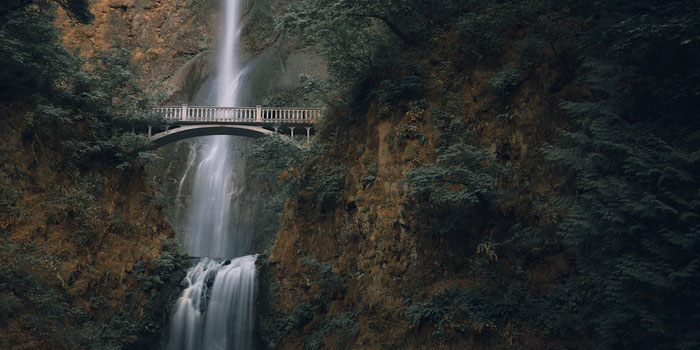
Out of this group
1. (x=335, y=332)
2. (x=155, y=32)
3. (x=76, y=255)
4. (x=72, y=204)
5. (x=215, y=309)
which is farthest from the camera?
(x=155, y=32)

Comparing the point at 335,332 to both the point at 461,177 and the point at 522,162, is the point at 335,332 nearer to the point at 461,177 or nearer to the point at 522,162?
the point at 461,177

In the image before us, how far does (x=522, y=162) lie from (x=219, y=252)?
2174cm

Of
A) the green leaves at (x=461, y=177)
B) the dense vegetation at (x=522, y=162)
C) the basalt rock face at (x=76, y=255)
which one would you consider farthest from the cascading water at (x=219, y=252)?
the green leaves at (x=461, y=177)

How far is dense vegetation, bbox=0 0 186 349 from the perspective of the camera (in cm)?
1445

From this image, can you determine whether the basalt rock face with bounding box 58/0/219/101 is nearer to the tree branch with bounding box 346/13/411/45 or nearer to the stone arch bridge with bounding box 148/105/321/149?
the stone arch bridge with bounding box 148/105/321/149

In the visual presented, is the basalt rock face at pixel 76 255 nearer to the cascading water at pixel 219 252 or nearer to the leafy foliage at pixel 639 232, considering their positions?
the cascading water at pixel 219 252

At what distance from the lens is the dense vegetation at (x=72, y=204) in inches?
569

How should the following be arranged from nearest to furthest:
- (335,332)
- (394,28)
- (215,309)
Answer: (335,332) < (394,28) < (215,309)

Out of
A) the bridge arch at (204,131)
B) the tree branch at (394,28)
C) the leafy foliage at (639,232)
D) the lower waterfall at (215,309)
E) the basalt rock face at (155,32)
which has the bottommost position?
the lower waterfall at (215,309)

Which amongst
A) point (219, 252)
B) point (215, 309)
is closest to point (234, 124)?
point (215, 309)

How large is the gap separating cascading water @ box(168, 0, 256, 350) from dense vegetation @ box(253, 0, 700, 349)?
204 centimetres

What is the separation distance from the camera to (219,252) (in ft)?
97.1

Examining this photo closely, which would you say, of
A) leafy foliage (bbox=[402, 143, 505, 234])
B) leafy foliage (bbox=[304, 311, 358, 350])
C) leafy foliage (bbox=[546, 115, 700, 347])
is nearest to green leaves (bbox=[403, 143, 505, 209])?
leafy foliage (bbox=[402, 143, 505, 234])

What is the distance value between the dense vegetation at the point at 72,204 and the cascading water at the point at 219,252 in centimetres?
101
